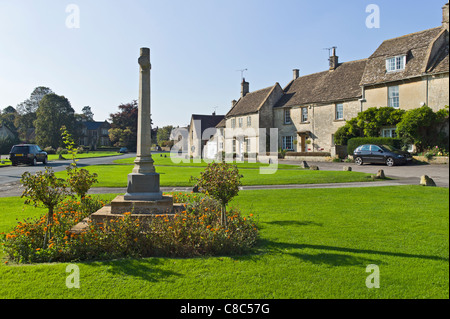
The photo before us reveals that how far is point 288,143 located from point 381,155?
27.3 metres

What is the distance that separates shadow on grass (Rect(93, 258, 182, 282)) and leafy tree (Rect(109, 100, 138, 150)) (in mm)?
78923

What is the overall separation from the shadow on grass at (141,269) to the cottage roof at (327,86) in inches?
1302

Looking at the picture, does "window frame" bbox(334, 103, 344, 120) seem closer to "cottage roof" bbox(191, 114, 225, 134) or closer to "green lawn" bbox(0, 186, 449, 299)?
"green lawn" bbox(0, 186, 449, 299)

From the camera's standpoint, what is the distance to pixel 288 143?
43500mm

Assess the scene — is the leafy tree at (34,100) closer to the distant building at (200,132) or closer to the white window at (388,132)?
the distant building at (200,132)

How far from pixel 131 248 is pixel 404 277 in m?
4.91

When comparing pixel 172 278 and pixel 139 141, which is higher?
pixel 139 141

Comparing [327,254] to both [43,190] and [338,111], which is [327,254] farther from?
[338,111]

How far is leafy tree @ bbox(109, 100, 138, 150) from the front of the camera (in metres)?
82.2

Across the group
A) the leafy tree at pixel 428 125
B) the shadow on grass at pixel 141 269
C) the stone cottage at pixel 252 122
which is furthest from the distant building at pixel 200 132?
the shadow on grass at pixel 141 269

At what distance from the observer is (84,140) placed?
94875 millimetres
